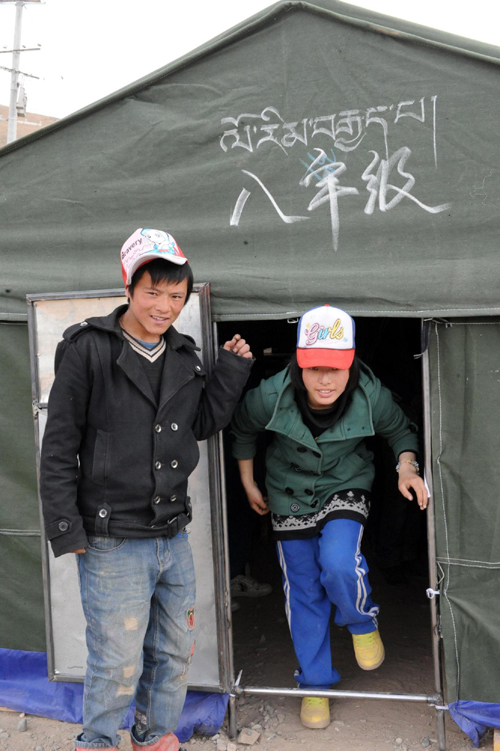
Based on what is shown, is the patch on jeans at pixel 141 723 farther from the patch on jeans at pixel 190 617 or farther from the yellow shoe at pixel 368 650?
the yellow shoe at pixel 368 650

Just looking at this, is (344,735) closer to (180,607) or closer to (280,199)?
(180,607)

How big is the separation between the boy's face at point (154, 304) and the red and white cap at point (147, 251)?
2.0 inches

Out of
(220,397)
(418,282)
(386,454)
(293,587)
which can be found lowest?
(293,587)

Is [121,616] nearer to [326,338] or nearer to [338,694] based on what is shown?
[338,694]

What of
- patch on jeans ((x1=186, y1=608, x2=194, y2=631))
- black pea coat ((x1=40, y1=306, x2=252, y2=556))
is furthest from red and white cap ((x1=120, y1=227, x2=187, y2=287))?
patch on jeans ((x1=186, y1=608, x2=194, y2=631))

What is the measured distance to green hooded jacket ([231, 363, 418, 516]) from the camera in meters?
3.06

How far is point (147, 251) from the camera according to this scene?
7.76 ft

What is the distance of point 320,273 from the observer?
2.88 metres

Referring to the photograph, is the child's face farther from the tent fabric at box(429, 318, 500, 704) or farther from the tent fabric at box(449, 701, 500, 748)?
the tent fabric at box(449, 701, 500, 748)

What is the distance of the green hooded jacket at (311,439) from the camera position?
10.0ft

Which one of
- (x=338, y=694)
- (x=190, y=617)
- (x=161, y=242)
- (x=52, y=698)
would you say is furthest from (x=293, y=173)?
(x=52, y=698)

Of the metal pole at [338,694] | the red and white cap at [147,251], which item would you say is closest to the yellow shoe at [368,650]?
the metal pole at [338,694]

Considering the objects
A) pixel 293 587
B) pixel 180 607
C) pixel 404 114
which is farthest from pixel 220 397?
pixel 404 114

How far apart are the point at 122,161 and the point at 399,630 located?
9.80 ft
